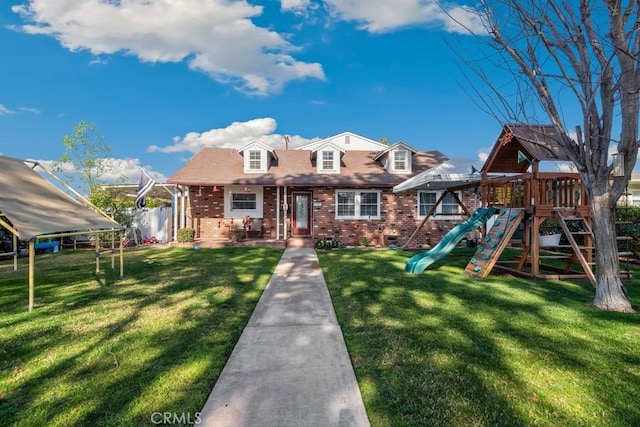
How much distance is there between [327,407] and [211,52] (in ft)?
53.6

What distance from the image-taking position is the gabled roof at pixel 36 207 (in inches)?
204

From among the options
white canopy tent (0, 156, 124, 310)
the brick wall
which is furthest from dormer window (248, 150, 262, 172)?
white canopy tent (0, 156, 124, 310)

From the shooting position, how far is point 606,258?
5363 mm

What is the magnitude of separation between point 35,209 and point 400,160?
14610 mm

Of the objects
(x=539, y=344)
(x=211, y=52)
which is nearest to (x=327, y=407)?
(x=539, y=344)

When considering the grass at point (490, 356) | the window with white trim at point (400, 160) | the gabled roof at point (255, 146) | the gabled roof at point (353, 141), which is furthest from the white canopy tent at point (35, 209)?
the gabled roof at point (353, 141)

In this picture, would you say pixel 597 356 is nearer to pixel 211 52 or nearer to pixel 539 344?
pixel 539 344

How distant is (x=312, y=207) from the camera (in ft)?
53.0

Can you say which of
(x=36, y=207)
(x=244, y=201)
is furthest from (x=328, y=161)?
(x=36, y=207)

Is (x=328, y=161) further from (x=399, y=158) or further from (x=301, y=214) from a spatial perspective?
(x=399, y=158)

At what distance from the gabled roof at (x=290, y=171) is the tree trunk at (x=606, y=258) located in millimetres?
10087

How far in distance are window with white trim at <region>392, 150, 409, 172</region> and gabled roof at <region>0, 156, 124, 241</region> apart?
42.6ft

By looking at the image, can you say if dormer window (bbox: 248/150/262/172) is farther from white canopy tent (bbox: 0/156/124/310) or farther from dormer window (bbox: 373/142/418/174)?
white canopy tent (bbox: 0/156/124/310)

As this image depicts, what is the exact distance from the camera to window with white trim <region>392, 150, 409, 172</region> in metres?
16.9
